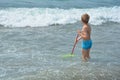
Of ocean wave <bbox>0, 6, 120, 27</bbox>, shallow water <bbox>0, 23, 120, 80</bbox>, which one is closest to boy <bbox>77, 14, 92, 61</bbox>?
shallow water <bbox>0, 23, 120, 80</bbox>

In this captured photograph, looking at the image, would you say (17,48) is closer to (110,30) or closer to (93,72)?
(93,72)

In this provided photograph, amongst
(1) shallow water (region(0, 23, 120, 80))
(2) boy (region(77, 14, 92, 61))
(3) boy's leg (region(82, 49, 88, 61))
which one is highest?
(2) boy (region(77, 14, 92, 61))

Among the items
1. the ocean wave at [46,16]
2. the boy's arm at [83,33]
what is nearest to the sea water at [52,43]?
the ocean wave at [46,16]

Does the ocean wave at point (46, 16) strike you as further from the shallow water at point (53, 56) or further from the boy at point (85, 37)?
the boy at point (85, 37)

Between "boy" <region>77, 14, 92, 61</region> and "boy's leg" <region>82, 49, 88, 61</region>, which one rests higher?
"boy" <region>77, 14, 92, 61</region>

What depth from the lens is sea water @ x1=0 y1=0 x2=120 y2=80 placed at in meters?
7.66

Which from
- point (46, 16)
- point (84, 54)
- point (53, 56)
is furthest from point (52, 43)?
point (46, 16)

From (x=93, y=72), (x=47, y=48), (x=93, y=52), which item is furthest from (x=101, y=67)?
(x=47, y=48)

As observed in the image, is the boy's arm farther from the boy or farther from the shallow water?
the shallow water

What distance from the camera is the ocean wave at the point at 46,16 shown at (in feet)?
48.9

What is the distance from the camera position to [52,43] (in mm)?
10695

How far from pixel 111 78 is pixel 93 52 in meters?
2.39

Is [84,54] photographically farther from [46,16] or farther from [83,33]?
[46,16]

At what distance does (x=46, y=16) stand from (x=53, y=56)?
7.51 meters
